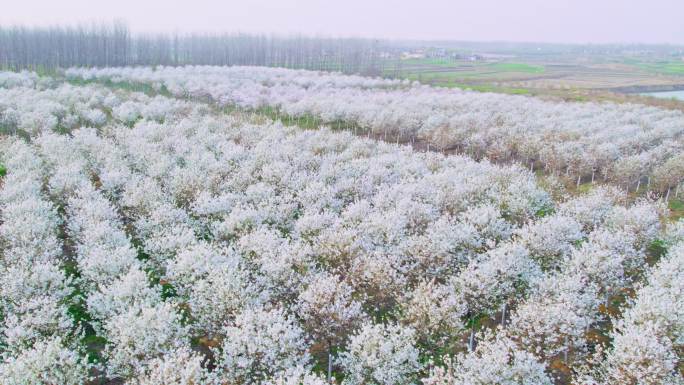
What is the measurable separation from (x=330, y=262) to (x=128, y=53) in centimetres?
16033

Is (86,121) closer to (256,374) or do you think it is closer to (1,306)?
(1,306)

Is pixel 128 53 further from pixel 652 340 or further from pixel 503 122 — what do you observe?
pixel 652 340

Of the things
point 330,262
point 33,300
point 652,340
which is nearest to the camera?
point 652,340

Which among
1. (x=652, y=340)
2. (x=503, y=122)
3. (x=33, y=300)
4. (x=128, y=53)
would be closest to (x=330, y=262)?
(x=33, y=300)

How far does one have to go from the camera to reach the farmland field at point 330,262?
20.2 m

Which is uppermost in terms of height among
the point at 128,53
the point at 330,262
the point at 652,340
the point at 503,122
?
the point at 128,53

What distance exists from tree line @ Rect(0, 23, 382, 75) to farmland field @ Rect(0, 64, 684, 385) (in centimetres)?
8731

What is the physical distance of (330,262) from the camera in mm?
29359

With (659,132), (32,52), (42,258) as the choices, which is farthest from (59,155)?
(32,52)

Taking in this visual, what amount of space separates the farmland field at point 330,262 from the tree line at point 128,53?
87310 millimetres

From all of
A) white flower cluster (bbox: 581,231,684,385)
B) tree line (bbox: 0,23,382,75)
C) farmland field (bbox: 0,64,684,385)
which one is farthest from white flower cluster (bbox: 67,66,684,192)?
white flower cluster (bbox: 581,231,684,385)

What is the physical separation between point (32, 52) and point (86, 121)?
293ft

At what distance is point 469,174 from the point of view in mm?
46844

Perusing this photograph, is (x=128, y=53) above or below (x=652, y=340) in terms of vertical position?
above
